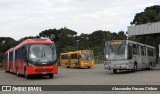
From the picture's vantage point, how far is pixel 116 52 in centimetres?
3288

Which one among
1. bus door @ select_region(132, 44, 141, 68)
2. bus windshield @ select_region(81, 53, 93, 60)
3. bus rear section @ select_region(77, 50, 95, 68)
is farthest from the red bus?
bus windshield @ select_region(81, 53, 93, 60)

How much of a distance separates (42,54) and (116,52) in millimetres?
7636

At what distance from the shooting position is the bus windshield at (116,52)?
32.7 meters

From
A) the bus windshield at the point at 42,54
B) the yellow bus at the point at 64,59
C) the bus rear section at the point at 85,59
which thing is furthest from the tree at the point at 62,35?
the bus windshield at the point at 42,54

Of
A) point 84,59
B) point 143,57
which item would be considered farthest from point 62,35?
point 143,57

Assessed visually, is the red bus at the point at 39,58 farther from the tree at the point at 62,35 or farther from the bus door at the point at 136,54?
the tree at the point at 62,35

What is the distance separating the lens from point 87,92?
15820 millimetres

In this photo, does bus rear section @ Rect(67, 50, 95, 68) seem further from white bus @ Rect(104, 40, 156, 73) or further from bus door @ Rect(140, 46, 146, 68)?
white bus @ Rect(104, 40, 156, 73)

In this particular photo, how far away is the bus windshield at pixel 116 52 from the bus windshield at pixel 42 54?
6.35m

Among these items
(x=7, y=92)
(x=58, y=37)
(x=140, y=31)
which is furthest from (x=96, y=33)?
(x=7, y=92)

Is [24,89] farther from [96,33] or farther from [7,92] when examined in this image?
[96,33]

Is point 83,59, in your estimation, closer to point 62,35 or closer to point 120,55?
point 120,55

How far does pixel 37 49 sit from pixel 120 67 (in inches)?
310

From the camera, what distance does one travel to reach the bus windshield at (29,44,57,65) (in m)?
27.5
